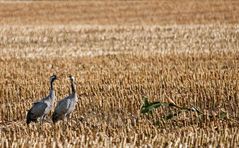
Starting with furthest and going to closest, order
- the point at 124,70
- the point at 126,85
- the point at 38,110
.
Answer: the point at 124,70 → the point at 126,85 → the point at 38,110

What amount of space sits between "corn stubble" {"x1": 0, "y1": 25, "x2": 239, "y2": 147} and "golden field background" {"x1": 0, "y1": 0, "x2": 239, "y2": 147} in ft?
0.08

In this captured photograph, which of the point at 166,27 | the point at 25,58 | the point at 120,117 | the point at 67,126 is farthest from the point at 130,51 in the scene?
the point at 67,126

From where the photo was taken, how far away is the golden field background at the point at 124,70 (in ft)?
35.7

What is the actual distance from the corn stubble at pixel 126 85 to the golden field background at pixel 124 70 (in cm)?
2

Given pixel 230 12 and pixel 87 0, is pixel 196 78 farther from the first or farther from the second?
pixel 87 0

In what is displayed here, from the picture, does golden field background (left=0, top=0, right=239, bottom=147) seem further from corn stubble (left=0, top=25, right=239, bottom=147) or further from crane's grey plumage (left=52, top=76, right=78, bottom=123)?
crane's grey plumage (left=52, top=76, right=78, bottom=123)

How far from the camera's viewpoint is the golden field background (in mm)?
10883

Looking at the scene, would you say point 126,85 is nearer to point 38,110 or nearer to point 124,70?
point 124,70

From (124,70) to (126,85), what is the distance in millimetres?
2804

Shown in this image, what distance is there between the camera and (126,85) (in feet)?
54.0

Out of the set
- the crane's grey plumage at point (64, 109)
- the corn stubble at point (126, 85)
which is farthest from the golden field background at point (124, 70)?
the crane's grey plumage at point (64, 109)

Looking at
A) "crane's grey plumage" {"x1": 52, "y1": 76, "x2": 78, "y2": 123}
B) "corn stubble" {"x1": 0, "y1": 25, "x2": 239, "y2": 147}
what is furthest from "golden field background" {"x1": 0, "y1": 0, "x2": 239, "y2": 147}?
"crane's grey plumage" {"x1": 52, "y1": 76, "x2": 78, "y2": 123}

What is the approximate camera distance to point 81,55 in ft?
→ 81.4

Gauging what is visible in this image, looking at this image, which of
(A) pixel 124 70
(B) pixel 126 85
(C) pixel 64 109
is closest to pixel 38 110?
(C) pixel 64 109
